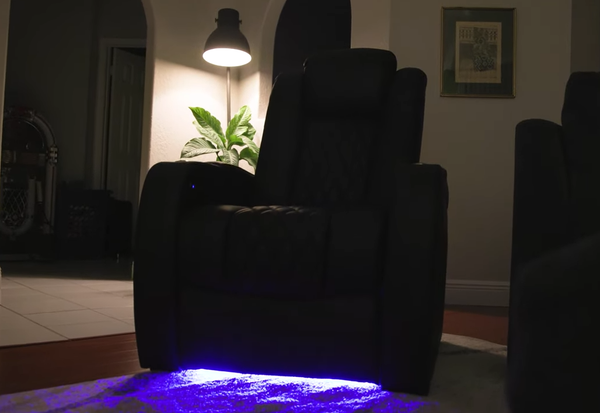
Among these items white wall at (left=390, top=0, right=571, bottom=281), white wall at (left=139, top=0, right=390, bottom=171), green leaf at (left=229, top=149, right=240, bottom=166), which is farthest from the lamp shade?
white wall at (left=390, top=0, right=571, bottom=281)

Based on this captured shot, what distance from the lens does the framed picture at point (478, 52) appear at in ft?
11.1

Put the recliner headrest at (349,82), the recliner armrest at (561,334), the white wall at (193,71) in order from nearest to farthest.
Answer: the recliner armrest at (561,334) < the recliner headrest at (349,82) < the white wall at (193,71)

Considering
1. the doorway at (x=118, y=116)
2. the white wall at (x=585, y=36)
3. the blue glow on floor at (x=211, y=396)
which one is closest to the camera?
the blue glow on floor at (x=211, y=396)

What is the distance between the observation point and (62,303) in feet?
9.55

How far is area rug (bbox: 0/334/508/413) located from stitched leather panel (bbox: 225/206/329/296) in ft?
0.85

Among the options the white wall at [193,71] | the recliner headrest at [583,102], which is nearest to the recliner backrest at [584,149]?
the recliner headrest at [583,102]

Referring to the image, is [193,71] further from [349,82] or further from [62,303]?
[349,82]

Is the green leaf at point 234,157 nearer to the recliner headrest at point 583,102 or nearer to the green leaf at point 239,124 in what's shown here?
the green leaf at point 239,124

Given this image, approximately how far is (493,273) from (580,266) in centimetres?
301

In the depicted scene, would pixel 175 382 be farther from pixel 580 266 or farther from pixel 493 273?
pixel 493 273

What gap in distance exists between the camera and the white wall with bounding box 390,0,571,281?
3.37 meters

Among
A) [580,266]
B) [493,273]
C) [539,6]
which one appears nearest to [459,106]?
[539,6]

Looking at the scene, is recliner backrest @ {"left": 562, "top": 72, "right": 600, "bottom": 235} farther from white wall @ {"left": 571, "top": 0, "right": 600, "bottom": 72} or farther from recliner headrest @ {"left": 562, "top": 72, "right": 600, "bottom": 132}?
white wall @ {"left": 571, "top": 0, "right": 600, "bottom": 72}

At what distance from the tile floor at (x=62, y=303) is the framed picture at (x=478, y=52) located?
7.39 feet
